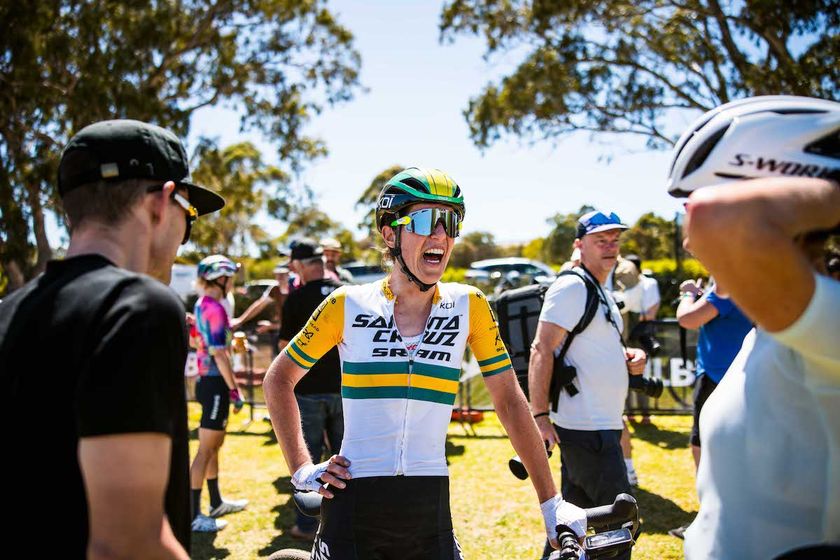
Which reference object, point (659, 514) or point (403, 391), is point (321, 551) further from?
point (659, 514)

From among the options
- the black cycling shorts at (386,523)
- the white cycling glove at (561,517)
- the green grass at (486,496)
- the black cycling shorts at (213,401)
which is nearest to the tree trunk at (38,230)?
the green grass at (486,496)

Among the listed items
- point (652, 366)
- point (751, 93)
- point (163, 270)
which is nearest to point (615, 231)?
point (163, 270)

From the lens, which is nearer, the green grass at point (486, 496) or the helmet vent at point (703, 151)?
the helmet vent at point (703, 151)

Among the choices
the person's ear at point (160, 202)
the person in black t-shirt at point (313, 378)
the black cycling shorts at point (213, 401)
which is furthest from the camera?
the black cycling shorts at point (213, 401)

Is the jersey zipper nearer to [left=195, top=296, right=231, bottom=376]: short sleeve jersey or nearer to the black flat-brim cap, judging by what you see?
the black flat-brim cap

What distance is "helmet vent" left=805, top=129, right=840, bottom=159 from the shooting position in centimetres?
145

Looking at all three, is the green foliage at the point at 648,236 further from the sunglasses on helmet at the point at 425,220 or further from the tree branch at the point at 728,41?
the sunglasses on helmet at the point at 425,220

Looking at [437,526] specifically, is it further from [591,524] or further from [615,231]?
[615,231]

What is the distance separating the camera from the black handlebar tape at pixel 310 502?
8.73ft

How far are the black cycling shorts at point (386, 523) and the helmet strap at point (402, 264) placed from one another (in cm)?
83

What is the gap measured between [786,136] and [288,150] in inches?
846

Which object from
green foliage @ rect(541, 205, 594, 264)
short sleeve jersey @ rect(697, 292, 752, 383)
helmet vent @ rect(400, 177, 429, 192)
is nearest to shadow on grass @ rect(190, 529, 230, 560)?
helmet vent @ rect(400, 177, 429, 192)

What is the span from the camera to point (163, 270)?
182 cm

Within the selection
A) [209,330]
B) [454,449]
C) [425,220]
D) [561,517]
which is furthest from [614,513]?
[454,449]
